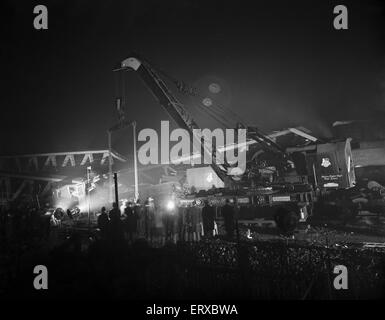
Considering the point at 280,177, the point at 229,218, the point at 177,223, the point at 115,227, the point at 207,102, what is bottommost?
the point at 177,223

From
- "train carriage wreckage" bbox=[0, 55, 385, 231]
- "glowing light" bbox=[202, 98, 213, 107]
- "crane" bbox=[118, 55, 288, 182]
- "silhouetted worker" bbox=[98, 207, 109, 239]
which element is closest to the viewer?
"silhouetted worker" bbox=[98, 207, 109, 239]

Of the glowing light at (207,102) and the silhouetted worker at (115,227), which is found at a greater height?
the glowing light at (207,102)

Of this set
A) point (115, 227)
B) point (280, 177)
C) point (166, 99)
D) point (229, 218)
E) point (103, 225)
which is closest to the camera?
point (115, 227)

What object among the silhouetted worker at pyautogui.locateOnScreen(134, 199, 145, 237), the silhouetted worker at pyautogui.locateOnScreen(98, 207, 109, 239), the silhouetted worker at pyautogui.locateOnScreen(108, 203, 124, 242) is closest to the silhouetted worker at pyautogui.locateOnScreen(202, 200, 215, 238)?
the silhouetted worker at pyautogui.locateOnScreen(134, 199, 145, 237)

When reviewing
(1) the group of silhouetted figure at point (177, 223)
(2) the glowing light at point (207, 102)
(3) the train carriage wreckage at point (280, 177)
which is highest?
(2) the glowing light at point (207, 102)

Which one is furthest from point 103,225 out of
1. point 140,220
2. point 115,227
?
point 140,220

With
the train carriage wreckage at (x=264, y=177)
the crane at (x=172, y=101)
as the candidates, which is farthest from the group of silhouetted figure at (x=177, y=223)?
the crane at (x=172, y=101)

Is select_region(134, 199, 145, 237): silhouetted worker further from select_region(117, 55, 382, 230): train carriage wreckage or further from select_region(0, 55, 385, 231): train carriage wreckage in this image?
select_region(117, 55, 382, 230): train carriage wreckage

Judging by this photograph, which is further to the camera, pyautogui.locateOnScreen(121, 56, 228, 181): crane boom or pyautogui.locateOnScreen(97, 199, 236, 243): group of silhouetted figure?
pyautogui.locateOnScreen(121, 56, 228, 181): crane boom

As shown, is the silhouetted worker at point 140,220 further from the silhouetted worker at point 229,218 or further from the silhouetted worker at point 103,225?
the silhouetted worker at point 229,218

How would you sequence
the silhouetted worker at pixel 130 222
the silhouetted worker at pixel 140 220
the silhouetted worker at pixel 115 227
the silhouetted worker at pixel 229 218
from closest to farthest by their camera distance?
the silhouetted worker at pixel 115 227, the silhouetted worker at pixel 130 222, the silhouetted worker at pixel 229 218, the silhouetted worker at pixel 140 220

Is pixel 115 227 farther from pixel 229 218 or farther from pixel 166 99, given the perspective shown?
pixel 166 99
